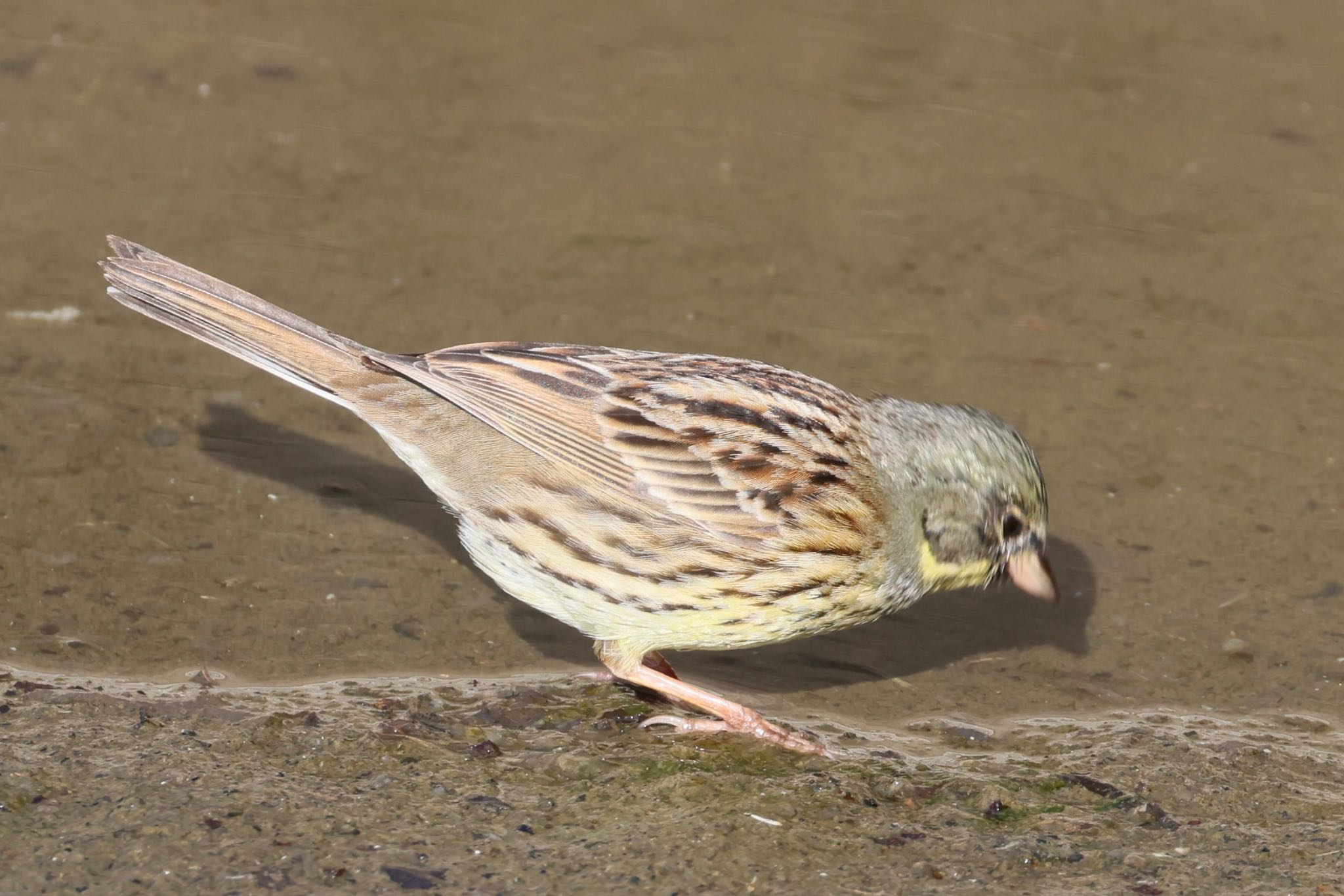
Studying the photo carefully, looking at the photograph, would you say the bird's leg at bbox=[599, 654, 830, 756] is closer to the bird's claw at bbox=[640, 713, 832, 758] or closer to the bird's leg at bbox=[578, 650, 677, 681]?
the bird's claw at bbox=[640, 713, 832, 758]

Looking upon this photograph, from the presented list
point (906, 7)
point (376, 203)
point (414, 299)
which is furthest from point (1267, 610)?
point (906, 7)

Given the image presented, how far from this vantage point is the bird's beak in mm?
5609

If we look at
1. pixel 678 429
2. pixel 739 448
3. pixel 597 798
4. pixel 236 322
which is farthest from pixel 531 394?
pixel 597 798

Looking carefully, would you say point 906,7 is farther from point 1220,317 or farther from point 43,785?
point 43,785

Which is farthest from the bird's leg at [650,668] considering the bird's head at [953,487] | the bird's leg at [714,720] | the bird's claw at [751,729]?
the bird's head at [953,487]

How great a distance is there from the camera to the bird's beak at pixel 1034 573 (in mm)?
5609

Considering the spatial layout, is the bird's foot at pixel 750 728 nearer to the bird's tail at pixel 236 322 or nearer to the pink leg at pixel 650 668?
the pink leg at pixel 650 668

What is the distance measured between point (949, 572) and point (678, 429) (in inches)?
45.7

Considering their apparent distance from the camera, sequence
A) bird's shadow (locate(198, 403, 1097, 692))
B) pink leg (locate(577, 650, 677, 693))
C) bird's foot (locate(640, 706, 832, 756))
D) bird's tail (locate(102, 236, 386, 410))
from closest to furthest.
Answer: bird's foot (locate(640, 706, 832, 756)), bird's tail (locate(102, 236, 386, 410)), pink leg (locate(577, 650, 677, 693)), bird's shadow (locate(198, 403, 1097, 692))

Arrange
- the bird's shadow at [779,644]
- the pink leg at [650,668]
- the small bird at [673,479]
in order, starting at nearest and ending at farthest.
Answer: the small bird at [673,479], the pink leg at [650,668], the bird's shadow at [779,644]

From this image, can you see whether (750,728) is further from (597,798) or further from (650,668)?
(597,798)

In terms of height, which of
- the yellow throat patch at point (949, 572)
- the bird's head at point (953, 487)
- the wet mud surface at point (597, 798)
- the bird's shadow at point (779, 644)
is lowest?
the wet mud surface at point (597, 798)

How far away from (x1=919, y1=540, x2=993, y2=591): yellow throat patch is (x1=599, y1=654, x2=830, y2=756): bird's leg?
0.74 metres

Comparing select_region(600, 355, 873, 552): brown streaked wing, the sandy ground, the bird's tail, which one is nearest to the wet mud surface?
the sandy ground
